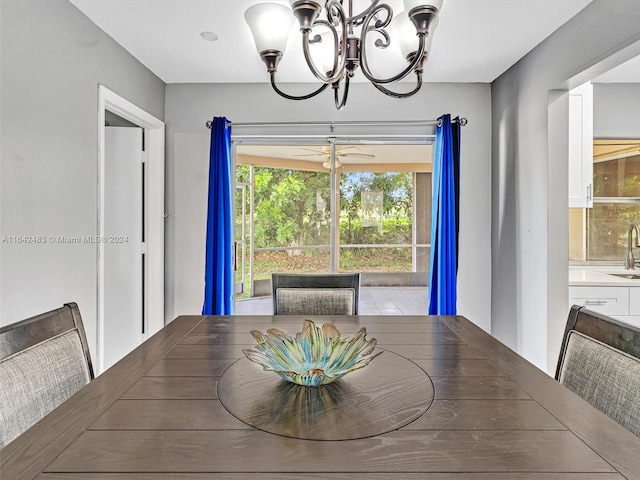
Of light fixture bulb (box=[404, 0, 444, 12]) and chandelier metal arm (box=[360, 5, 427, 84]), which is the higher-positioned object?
light fixture bulb (box=[404, 0, 444, 12])

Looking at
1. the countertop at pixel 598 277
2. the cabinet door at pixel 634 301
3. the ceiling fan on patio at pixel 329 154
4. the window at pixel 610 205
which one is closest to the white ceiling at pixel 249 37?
the ceiling fan on patio at pixel 329 154

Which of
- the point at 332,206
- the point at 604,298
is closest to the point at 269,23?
the point at 332,206

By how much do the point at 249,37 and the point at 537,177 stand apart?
84.0 inches

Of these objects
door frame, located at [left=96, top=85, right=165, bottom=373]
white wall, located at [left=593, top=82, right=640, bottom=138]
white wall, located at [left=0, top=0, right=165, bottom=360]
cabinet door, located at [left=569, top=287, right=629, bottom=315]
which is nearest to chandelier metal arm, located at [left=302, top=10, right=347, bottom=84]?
white wall, located at [left=0, top=0, right=165, bottom=360]

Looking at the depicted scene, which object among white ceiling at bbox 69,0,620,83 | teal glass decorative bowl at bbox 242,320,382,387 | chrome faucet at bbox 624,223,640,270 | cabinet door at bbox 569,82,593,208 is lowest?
teal glass decorative bowl at bbox 242,320,382,387

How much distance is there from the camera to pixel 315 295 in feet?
7.11

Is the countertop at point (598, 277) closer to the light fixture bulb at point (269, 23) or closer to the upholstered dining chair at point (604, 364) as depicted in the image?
the upholstered dining chair at point (604, 364)

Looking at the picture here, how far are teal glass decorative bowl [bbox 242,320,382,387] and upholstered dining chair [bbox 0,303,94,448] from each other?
58 centimetres

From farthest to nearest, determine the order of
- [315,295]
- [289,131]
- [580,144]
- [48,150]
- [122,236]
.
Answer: [289,131], [122,236], [580,144], [315,295], [48,150]

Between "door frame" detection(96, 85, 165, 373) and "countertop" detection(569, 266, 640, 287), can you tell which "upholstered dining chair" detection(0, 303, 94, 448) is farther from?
"countertop" detection(569, 266, 640, 287)

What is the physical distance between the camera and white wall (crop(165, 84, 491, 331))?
343cm

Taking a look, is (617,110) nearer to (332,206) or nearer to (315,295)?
(332,206)

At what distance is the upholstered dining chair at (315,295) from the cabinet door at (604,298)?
1.61 metres

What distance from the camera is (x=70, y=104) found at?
2195 mm
